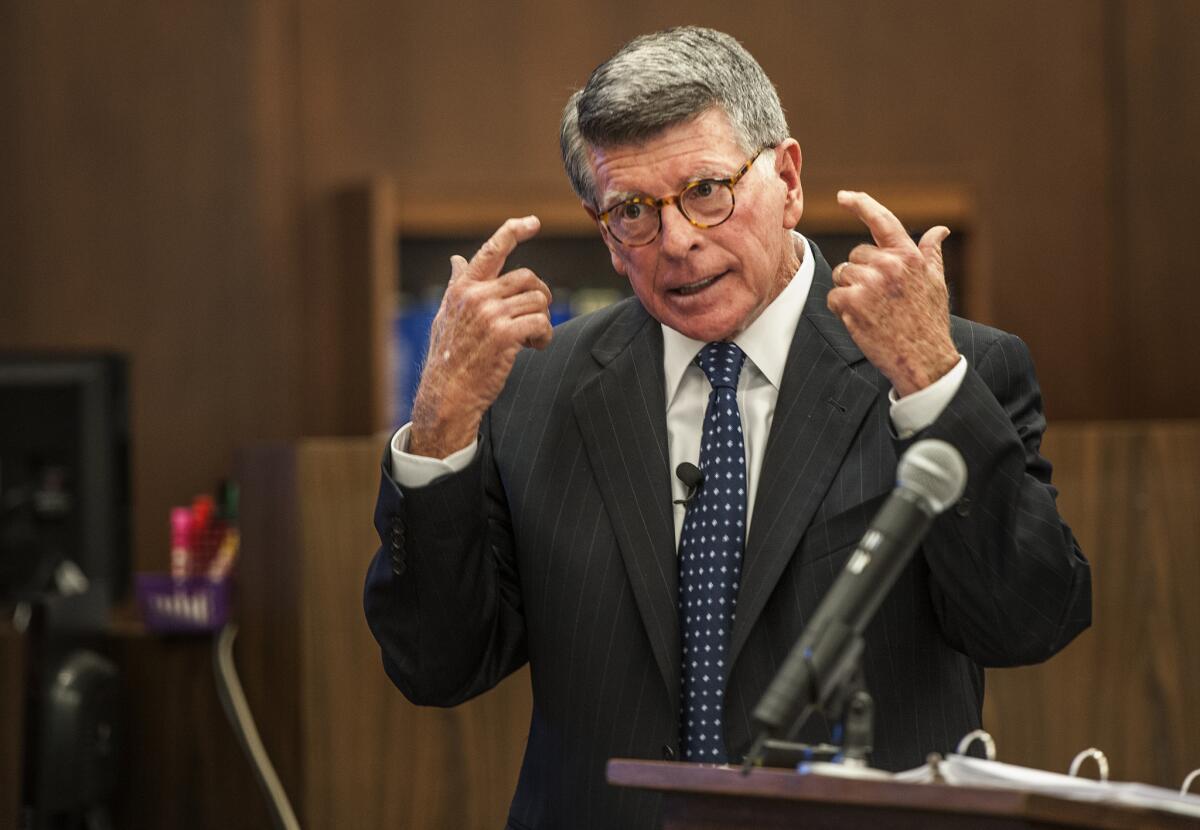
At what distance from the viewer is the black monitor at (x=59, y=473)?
3.63 meters

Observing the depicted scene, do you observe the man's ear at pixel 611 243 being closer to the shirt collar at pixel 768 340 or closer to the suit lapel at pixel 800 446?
the shirt collar at pixel 768 340

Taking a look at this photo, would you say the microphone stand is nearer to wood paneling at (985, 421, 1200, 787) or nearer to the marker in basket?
wood paneling at (985, 421, 1200, 787)

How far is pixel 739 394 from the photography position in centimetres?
175

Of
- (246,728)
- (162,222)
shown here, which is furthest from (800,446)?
(162,222)

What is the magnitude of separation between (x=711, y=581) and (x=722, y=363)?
25cm

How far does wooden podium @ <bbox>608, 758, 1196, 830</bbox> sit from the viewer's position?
106cm

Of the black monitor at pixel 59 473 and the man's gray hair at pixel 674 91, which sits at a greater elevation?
the man's gray hair at pixel 674 91

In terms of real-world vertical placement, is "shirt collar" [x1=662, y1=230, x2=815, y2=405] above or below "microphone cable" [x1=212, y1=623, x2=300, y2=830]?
above

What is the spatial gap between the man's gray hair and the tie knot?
220mm

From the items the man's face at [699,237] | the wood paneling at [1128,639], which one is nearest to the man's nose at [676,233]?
the man's face at [699,237]

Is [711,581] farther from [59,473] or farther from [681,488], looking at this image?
[59,473]

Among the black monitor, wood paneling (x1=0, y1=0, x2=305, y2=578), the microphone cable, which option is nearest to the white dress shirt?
the microphone cable

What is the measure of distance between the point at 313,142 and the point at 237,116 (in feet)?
0.69

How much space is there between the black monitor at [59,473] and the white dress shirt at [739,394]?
7.15 ft
